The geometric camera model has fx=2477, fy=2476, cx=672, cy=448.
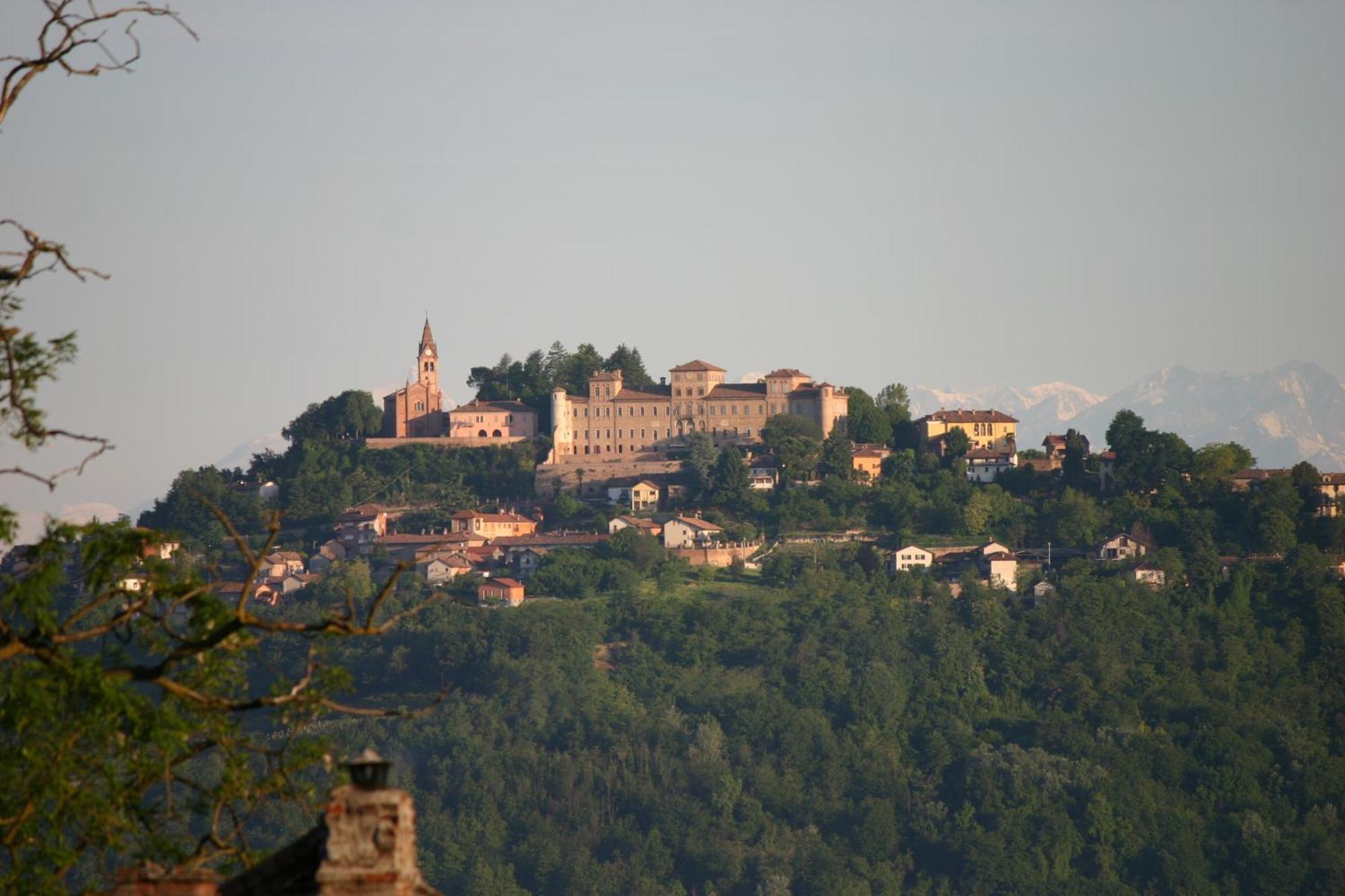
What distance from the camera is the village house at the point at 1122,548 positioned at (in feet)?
287

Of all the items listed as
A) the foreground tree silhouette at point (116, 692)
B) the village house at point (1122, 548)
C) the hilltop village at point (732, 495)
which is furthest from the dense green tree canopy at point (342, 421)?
the foreground tree silhouette at point (116, 692)

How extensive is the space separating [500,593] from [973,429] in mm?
19452

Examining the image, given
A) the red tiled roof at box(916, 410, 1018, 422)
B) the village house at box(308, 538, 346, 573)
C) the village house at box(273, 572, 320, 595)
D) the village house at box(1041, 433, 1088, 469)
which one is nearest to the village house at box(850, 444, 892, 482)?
the red tiled roof at box(916, 410, 1018, 422)

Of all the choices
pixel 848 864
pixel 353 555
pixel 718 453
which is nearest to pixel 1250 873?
pixel 848 864

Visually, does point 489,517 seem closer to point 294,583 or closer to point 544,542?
point 544,542

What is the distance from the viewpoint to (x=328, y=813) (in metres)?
7.46

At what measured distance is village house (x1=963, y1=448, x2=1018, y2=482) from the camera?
8975 cm

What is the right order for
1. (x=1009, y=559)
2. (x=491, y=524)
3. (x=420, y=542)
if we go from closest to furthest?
(x=420, y=542), (x=1009, y=559), (x=491, y=524)

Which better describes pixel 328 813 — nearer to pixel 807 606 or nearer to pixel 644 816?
pixel 644 816

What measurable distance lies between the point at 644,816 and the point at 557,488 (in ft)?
48.3

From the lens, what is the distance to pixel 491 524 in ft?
286

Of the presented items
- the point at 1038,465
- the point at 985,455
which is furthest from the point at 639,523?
the point at 1038,465

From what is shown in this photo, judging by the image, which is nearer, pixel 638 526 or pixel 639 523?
pixel 638 526

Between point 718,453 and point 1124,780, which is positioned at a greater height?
point 718,453
